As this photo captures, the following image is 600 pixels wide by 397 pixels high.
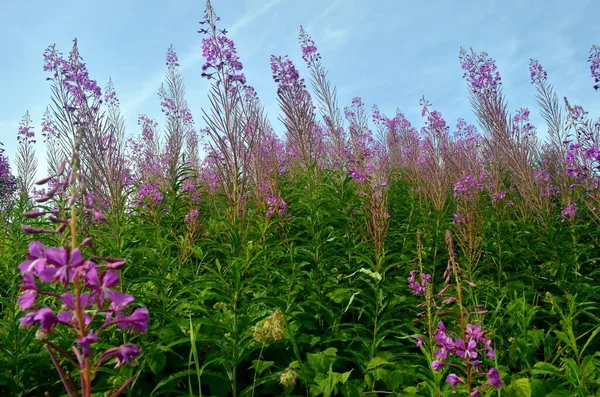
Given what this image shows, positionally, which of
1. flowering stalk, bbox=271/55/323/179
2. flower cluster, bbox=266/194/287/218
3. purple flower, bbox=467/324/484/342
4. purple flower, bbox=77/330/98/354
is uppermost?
flowering stalk, bbox=271/55/323/179

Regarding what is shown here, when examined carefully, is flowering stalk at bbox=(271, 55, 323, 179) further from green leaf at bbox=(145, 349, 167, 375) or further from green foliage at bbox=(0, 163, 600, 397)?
green leaf at bbox=(145, 349, 167, 375)

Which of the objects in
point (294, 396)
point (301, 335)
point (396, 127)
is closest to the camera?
point (294, 396)

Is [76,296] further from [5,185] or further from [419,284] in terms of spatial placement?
[5,185]

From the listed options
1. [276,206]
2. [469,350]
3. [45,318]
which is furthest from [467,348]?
[276,206]

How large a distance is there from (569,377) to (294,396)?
1.74m

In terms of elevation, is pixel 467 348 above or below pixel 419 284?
below

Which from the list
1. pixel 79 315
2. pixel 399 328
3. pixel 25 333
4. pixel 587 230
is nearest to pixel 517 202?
A: pixel 587 230

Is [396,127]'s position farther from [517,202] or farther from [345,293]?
[345,293]

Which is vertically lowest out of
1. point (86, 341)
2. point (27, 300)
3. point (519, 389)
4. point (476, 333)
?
point (519, 389)

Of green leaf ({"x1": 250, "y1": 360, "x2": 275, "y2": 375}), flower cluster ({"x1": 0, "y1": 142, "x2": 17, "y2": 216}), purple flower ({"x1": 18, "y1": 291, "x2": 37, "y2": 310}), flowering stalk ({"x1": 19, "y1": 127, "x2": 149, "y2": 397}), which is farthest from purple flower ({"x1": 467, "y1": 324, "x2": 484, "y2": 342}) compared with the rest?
flower cluster ({"x1": 0, "y1": 142, "x2": 17, "y2": 216})

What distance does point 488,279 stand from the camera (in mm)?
4570

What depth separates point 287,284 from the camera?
3555mm

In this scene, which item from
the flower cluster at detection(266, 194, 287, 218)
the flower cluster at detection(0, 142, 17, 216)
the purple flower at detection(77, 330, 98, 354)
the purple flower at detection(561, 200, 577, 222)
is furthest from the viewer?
the flower cluster at detection(0, 142, 17, 216)

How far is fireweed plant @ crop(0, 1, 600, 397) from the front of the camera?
2031 mm
